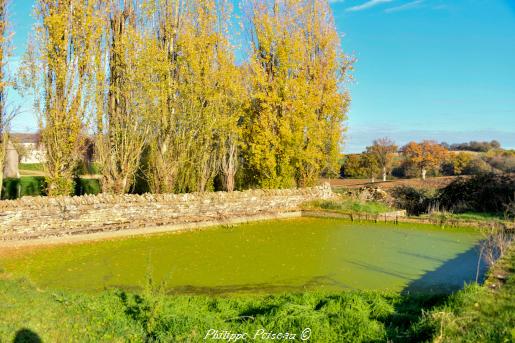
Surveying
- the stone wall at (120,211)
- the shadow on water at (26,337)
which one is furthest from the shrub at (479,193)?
the shadow on water at (26,337)

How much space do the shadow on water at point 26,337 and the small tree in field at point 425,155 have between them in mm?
34098

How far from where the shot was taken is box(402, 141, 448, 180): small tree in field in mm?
36500

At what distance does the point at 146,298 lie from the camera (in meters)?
5.78

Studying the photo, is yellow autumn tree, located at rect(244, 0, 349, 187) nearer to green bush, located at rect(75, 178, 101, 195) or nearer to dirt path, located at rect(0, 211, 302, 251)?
dirt path, located at rect(0, 211, 302, 251)

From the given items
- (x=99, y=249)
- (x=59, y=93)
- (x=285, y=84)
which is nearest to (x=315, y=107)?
(x=285, y=84)

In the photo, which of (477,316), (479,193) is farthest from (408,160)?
(477,316)

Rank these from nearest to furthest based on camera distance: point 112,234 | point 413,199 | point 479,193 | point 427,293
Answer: point 427,293
point 112,234
point 479,193
point 413,199

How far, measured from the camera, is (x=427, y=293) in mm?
6934

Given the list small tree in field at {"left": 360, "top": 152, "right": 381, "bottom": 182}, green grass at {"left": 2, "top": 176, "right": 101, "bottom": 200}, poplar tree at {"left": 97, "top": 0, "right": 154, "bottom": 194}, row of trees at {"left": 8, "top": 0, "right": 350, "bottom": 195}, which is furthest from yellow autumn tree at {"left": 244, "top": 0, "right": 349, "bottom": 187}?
small tree in field at {"left": 360, "top": 152, "right": 381, "bottom": 182}

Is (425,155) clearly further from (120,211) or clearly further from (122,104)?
(120,211)

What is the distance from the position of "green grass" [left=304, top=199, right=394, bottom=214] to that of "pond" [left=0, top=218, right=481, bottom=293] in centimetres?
346

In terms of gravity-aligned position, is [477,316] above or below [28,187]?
below

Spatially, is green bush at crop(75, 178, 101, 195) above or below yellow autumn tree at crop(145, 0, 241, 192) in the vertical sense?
below
